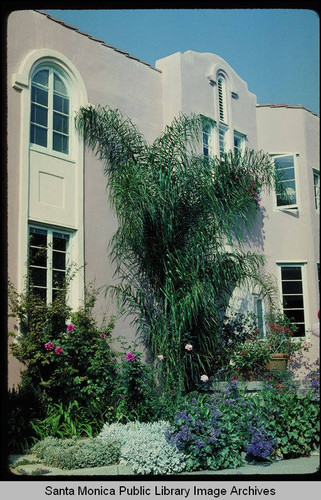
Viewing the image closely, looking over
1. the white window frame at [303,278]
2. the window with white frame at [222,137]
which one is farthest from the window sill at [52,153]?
the white window frame at [303,278]

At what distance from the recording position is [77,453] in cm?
655

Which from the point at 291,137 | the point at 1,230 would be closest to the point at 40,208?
the point at 1,230

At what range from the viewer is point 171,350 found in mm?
9359

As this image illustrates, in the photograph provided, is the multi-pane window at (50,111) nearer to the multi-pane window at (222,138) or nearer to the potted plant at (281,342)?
the multi-pane window at (222,138)

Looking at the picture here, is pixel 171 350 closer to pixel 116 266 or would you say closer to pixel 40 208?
pixel 116 266

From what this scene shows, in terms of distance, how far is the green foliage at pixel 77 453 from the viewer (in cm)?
645

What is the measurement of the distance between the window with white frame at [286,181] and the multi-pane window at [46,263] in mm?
4952

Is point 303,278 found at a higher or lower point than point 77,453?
higher

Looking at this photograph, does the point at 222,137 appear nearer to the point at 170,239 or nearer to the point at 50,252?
the point at 170,239

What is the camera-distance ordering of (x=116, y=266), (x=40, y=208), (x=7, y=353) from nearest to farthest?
(x=7, y=353)
(x=40, y=208)
(x=116, y=266)

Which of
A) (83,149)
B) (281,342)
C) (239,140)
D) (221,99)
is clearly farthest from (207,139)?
(281,342)

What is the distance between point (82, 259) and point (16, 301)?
1490 mm

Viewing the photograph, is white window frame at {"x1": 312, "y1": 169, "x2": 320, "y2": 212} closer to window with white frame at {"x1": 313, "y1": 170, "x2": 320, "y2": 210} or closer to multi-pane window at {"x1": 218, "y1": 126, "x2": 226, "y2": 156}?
window with white frame at {"x1": 313, "y1": 170, "x2": 320, "y2": 210}

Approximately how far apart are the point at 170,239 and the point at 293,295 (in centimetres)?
380
